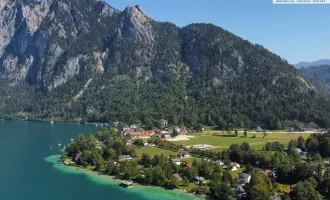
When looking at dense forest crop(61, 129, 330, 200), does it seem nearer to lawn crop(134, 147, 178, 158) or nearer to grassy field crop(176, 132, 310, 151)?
lawn crop(134, 147, 178, 158)

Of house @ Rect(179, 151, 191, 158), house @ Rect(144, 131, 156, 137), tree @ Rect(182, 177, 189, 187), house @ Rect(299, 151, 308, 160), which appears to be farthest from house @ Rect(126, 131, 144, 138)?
tree @ Rect(182, 177, 189, 187)

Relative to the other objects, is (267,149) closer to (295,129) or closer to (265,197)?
(265,197)

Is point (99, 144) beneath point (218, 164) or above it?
above

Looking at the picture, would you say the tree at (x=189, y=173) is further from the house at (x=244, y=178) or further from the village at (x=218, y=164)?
the house at (x=244, y=178)

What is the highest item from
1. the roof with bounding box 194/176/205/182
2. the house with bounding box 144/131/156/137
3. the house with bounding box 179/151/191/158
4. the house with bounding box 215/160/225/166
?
the house with bounding box 144/131/156/137

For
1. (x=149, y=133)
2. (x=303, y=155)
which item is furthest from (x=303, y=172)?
(x=149, y=133)

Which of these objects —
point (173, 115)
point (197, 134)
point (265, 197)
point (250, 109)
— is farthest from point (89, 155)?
point (250, 109)

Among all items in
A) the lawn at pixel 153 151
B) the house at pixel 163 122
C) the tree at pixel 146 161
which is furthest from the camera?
the house at pixel 163 122

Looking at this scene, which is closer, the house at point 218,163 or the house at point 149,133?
the house at point 218,163

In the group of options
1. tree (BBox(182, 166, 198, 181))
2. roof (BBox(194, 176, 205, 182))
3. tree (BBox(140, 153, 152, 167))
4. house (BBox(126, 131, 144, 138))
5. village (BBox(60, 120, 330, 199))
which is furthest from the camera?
house (BBox(126, 131, 144, 138))

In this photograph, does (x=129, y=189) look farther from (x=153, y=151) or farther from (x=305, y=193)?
(x=153, y=151)

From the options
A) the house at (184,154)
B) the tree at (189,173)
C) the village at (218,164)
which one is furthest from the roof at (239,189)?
the house at (184,154)
